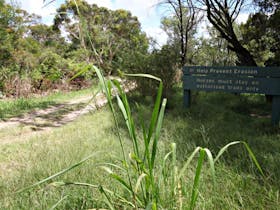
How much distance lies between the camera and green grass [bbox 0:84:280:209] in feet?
4.89

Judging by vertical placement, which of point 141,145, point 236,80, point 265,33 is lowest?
point 141,145

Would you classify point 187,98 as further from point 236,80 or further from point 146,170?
point 146,170

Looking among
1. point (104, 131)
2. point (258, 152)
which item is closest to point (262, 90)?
point (258, 152)

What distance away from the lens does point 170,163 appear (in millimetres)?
2055

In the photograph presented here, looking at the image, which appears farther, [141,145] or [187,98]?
[187,98]

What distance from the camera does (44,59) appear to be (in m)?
10.9

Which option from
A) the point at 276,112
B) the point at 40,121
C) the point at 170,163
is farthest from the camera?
the point at 40,121

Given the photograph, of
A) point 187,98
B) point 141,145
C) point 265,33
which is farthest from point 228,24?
point 141,145

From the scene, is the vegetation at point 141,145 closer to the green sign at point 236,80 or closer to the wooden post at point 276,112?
the wooden post at point 276,112

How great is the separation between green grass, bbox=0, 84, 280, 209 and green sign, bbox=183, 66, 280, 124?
0.51 meters

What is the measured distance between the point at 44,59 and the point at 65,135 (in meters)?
8.36

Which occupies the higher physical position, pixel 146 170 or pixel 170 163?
pixel 146 170

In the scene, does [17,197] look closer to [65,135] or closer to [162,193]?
[162,193]

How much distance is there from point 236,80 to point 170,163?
3.16 m
